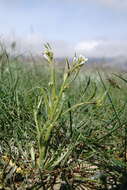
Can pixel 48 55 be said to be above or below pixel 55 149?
above

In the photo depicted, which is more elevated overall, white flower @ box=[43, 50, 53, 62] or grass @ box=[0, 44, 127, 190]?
white flower @ box=[43, 50, 53, 62]

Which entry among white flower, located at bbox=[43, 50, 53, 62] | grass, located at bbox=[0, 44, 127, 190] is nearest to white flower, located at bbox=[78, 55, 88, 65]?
grass, located at bbox=[0, 44, 127, 190]

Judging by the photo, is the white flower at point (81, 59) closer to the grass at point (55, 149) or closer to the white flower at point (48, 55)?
the grass at point (55, 149)

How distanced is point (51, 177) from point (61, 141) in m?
0.31

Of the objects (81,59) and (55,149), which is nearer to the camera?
(81,59)

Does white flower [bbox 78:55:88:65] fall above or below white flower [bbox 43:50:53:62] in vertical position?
below

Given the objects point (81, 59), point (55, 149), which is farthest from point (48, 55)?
point (55, 149)

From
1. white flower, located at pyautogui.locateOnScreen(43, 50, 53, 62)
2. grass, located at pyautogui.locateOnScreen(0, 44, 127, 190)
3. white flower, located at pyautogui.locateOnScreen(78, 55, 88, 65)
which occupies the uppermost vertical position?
white flower, located at pyautogui.locateOnScreen(43, 50, 53, 62)

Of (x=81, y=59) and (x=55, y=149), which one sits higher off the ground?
(x=81, y=59)

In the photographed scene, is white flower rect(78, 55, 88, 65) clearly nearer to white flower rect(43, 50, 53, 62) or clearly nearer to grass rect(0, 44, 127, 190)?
grass rect(0, 44, 127, 190)

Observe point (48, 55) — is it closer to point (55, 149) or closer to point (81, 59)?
point (81, 59)

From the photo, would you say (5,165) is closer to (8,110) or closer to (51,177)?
(51,177)

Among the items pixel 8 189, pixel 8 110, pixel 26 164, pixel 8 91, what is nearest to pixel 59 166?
pixel 26 164

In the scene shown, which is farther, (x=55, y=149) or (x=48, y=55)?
(x=55, y=149)
